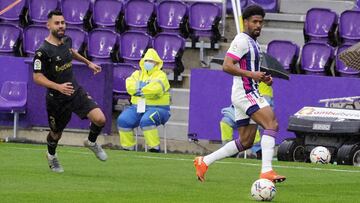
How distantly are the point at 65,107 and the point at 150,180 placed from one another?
5.33 ft

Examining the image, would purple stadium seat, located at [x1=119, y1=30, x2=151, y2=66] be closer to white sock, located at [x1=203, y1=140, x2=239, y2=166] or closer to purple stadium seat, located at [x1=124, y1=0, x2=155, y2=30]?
A: purple stadium seat, located at [x1=124, y1=0, x2=155, y2=30]

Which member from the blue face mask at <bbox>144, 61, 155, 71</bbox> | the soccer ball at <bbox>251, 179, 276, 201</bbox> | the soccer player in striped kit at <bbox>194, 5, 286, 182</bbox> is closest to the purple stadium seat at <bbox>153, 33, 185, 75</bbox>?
the blue face mask at <bbox>144, 61, 155, 71</bbox>

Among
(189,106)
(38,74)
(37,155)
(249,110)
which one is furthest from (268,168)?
(189,106)

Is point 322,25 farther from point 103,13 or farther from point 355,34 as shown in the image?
point 103,13

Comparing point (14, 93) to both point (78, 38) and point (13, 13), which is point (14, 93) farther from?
point (13, 13)

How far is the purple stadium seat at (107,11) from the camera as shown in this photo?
27188mm

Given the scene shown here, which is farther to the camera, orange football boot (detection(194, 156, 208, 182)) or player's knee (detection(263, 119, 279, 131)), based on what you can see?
orange football boot (detection(194, 156, 208, 182))

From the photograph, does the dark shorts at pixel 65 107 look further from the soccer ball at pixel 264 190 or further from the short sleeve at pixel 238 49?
the soccer ball at pixel 264 190

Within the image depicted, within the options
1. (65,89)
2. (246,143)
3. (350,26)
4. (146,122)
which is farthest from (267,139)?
(350,26)

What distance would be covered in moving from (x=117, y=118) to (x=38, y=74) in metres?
8.88

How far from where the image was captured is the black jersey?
16.5 meters

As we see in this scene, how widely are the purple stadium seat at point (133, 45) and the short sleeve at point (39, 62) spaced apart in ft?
31.3

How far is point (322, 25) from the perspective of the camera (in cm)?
2538

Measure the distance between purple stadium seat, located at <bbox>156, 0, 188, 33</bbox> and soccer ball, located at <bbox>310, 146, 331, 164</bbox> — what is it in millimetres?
6173
